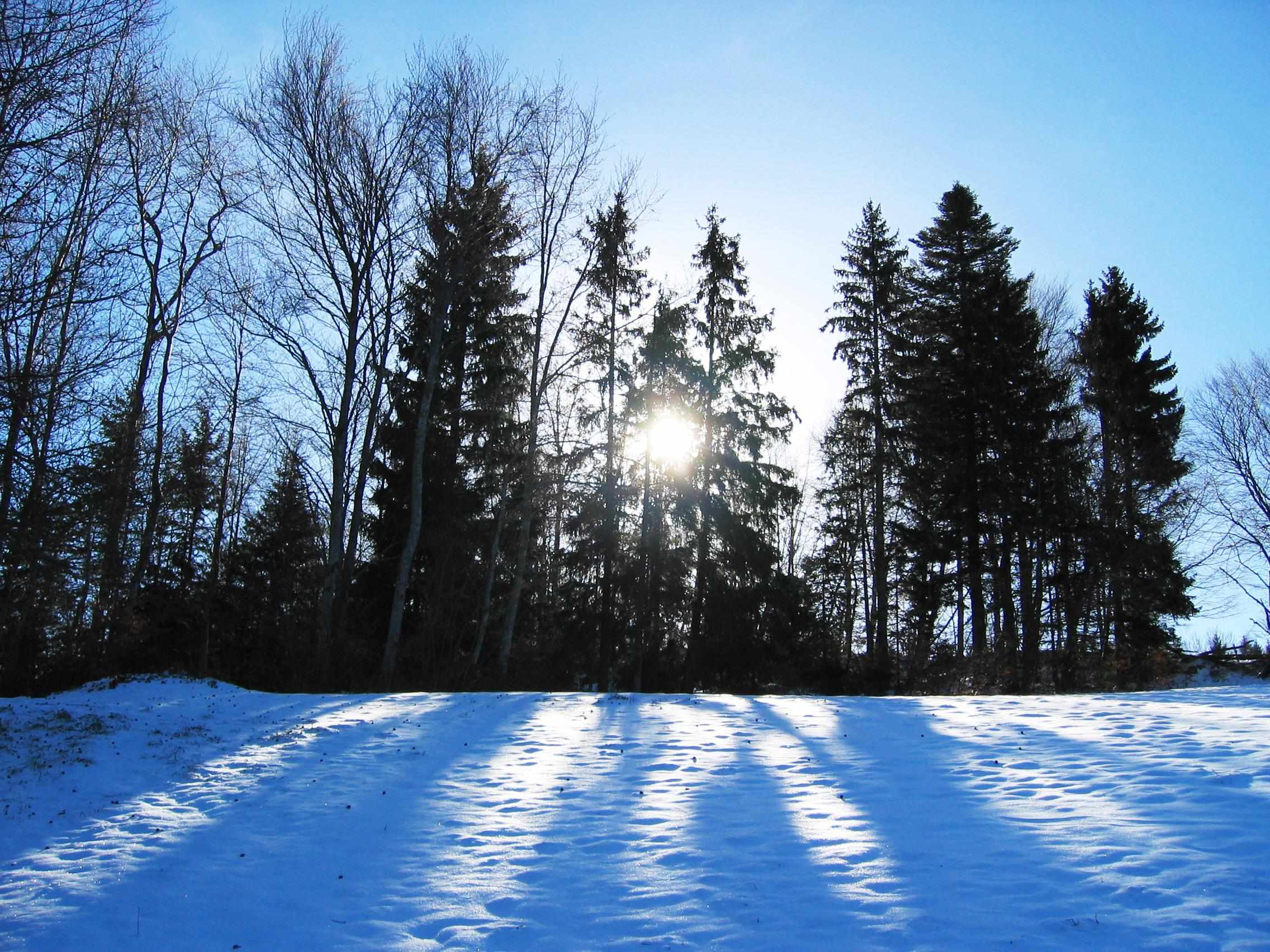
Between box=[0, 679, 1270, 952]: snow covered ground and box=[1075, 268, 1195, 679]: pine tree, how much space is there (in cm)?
1170

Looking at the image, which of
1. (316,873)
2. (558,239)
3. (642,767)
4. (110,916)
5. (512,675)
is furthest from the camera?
(558,239)

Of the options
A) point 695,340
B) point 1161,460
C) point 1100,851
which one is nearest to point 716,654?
point 695,340

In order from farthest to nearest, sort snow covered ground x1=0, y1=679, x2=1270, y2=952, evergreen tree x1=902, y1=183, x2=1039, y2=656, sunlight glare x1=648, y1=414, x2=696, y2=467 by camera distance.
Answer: sunlight glare x1=648, y1=414, x2=696, y2=467 < evergreen tree x1=902, y1=183, x2=1039, y2=656 < snow covered ground x1=0, y1=679, x2=1270, y2=952

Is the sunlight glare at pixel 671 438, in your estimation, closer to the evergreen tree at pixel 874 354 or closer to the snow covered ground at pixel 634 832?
the evergreen tree at pixel 874 354

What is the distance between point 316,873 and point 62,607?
11530mm

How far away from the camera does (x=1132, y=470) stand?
21.6 m

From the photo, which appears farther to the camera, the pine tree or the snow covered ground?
the pine tree

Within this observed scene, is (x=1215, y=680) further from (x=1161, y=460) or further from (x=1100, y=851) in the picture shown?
(x=1100, y=851)

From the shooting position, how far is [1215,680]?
18.9m

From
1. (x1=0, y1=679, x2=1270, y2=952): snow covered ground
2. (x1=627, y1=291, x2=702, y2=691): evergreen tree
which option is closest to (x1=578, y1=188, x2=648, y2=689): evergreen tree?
(x1=627, y1=291, x2=702, y2=691): evergreen tree

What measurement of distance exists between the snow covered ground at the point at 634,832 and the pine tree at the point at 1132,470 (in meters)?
11.7

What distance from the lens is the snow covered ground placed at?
14.5 feet

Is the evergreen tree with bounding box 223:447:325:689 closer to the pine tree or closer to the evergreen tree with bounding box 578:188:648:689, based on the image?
the evergreen tree with bounding box 578:188:648:689

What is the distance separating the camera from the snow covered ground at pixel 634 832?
174 inches
